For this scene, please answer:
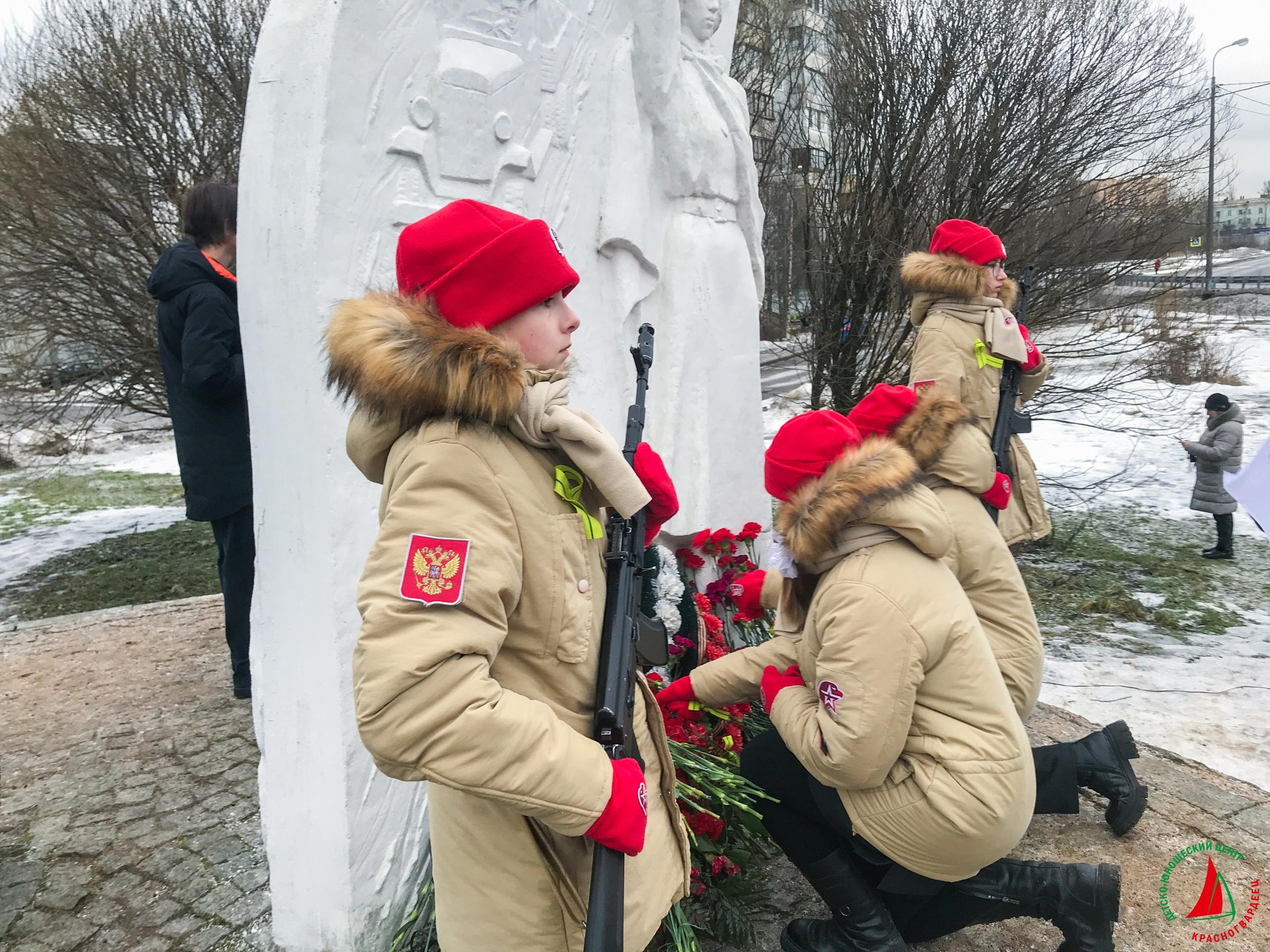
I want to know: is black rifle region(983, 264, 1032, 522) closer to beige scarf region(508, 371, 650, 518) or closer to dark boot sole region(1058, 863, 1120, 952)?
dark boot sole region(1058, 863, 1120, 952)

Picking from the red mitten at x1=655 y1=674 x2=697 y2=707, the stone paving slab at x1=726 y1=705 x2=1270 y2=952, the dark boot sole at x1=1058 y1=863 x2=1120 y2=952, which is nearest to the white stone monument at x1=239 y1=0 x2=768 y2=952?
the red mitten at x1=655 y1=674 x2=697 y2=707

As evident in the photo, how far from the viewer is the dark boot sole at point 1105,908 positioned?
2158 millimetres

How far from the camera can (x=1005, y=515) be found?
401 cm

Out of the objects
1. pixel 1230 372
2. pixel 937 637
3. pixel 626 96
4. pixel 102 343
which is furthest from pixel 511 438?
pixel 1230 372

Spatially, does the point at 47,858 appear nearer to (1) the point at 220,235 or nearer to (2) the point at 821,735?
(1) the point at 220,235

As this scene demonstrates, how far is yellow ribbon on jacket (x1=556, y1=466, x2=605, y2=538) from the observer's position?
139cm

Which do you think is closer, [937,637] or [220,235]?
[937,637]

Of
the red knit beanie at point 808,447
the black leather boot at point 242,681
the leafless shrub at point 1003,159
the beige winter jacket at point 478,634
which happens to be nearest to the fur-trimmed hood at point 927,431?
the red knit beanie at point 808,447

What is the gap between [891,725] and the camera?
6.11 ft

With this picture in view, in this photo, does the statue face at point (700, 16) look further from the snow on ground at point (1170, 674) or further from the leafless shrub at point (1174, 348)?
the leafless shrub at point (1174, 348)

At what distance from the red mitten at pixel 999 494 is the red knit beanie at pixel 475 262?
8.68ft

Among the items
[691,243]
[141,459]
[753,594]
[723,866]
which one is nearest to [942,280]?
[691,243]

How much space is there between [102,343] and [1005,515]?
6.60 meters

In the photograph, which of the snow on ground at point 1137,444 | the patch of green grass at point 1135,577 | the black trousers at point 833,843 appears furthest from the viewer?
the snow on ground at point 1137,444
